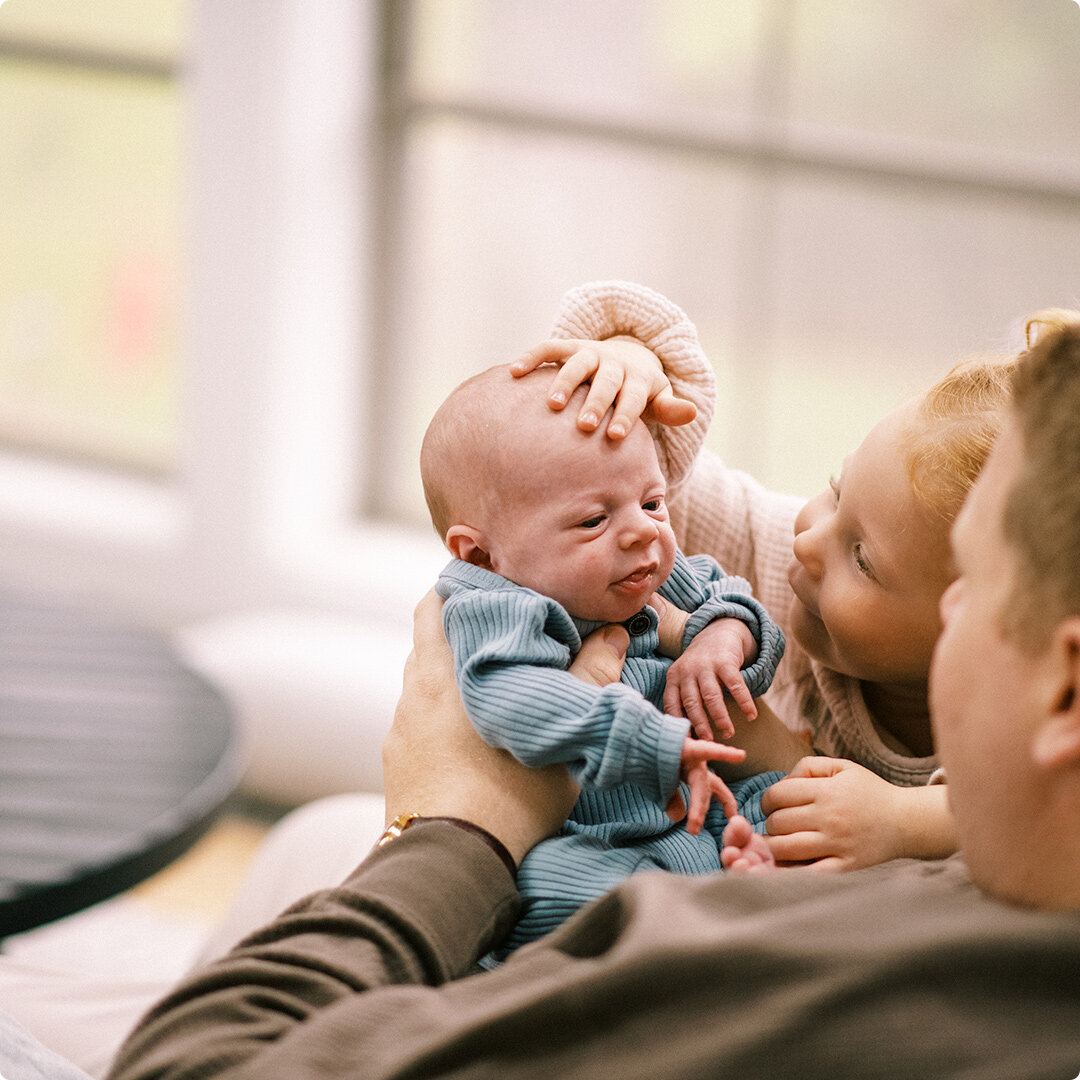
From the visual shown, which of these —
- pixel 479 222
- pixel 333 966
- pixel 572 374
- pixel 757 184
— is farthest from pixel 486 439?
pixel 479 222

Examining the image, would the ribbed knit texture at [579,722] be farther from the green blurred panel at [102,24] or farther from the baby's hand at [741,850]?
the green blurred panel at [102,24]

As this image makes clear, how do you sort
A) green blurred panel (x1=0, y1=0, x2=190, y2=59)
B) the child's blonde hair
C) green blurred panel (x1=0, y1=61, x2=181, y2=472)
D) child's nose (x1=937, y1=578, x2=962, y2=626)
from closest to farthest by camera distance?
child's nose (x1=937, y1=578, x2=962, y2=626), the child's blonde hair, green blurred panel (x1=0, y1=0, x2=190, y2=59), green blurred panel (x1=0, y1=61, x2=181, y2=472)

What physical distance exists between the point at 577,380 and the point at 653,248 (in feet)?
7.09

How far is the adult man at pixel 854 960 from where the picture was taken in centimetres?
66

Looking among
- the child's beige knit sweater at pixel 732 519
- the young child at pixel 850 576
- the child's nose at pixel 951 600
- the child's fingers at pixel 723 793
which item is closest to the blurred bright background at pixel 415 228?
the child's beige knit sweater at pixel 732 519

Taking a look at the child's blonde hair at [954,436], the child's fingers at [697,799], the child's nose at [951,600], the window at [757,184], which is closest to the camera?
the child's nose at [951,600]

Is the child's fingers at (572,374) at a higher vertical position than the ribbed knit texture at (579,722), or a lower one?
higher

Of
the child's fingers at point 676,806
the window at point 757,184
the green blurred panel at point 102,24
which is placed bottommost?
the child's fingers at point 676,806

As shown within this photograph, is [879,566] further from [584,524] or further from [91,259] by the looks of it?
[91,259]

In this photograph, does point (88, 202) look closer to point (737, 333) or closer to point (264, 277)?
point (264, 277)

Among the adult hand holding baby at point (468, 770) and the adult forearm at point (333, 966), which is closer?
the adult forearm at point (333, 966)

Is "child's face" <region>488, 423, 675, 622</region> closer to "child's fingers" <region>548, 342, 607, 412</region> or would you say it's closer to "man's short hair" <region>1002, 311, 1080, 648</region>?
"child's fingers" <region>548, 342, 607, 412</region>

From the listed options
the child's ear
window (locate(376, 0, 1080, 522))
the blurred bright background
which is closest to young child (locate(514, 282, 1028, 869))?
the child's ear

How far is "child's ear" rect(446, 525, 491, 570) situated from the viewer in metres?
1.07
